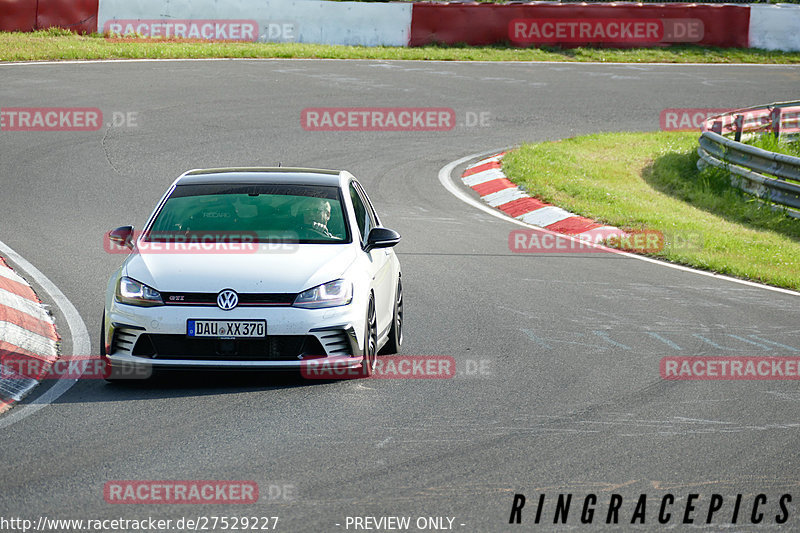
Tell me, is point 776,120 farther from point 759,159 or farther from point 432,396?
point 432,396

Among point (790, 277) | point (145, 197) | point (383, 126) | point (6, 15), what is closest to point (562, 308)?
point (790, 277)

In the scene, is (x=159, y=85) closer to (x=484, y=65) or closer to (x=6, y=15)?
(x=6, y=15)

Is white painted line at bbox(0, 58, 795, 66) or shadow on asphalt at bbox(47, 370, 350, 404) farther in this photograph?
white painted line at bbox(0, 58, 795, 66)

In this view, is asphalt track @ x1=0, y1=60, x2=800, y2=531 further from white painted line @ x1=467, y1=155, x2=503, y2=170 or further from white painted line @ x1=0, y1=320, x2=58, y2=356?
white painted line @ x1=467, y1=155, x2=503, y2=170

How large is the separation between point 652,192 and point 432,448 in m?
A: 12.8

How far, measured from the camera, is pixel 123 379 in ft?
25.9

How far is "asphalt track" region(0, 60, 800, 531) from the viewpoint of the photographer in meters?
5.89

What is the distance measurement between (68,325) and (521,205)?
8.69 m

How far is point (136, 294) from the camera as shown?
25.3ft

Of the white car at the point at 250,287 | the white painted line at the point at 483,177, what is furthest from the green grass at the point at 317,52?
the white car at the point at 250,287

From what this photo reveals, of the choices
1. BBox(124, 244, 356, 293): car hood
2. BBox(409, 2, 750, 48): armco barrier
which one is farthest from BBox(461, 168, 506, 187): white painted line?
BBox(409, 2, 750, 48): armco barrier

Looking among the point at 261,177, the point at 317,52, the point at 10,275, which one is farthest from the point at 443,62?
the point at 261,177

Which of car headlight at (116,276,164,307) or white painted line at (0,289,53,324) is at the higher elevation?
car headlight at (116,276,164,307)

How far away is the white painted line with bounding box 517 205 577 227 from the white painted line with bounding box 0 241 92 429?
709 cm
